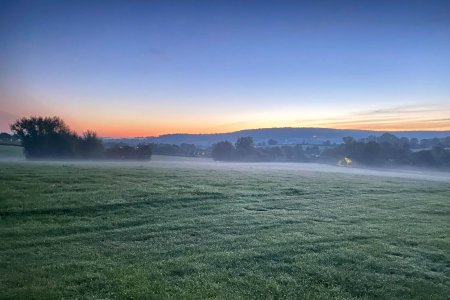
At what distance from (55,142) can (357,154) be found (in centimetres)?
9770

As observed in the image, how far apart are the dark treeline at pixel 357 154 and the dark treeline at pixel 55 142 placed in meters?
49.0

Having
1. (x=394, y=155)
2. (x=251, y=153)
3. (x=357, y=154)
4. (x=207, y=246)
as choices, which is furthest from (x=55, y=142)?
(x=394, y=155)

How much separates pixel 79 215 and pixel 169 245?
301 inches

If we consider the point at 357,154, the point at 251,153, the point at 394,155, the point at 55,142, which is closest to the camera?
the point at 55,142

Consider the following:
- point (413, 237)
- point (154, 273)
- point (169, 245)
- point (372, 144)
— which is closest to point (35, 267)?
point (154, 273)

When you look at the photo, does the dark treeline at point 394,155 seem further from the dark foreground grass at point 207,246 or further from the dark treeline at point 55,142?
the dark foreground grass at point 207,246

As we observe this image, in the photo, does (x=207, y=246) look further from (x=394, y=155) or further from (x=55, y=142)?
(x=394, y=155)

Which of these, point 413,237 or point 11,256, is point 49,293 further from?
point 413,237

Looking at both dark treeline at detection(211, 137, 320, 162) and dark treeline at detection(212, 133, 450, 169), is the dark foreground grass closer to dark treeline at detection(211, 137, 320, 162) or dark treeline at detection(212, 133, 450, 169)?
dark treeline at detection(212, 133, 450, 169)

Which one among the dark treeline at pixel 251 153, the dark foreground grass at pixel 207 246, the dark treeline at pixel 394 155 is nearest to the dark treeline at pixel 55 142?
the dark treeline at pixel 251 153

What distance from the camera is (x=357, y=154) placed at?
120375mm

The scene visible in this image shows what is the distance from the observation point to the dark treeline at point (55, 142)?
271 ft

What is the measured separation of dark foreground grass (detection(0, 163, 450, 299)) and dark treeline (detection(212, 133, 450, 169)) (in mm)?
95312

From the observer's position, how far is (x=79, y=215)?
20078mm
